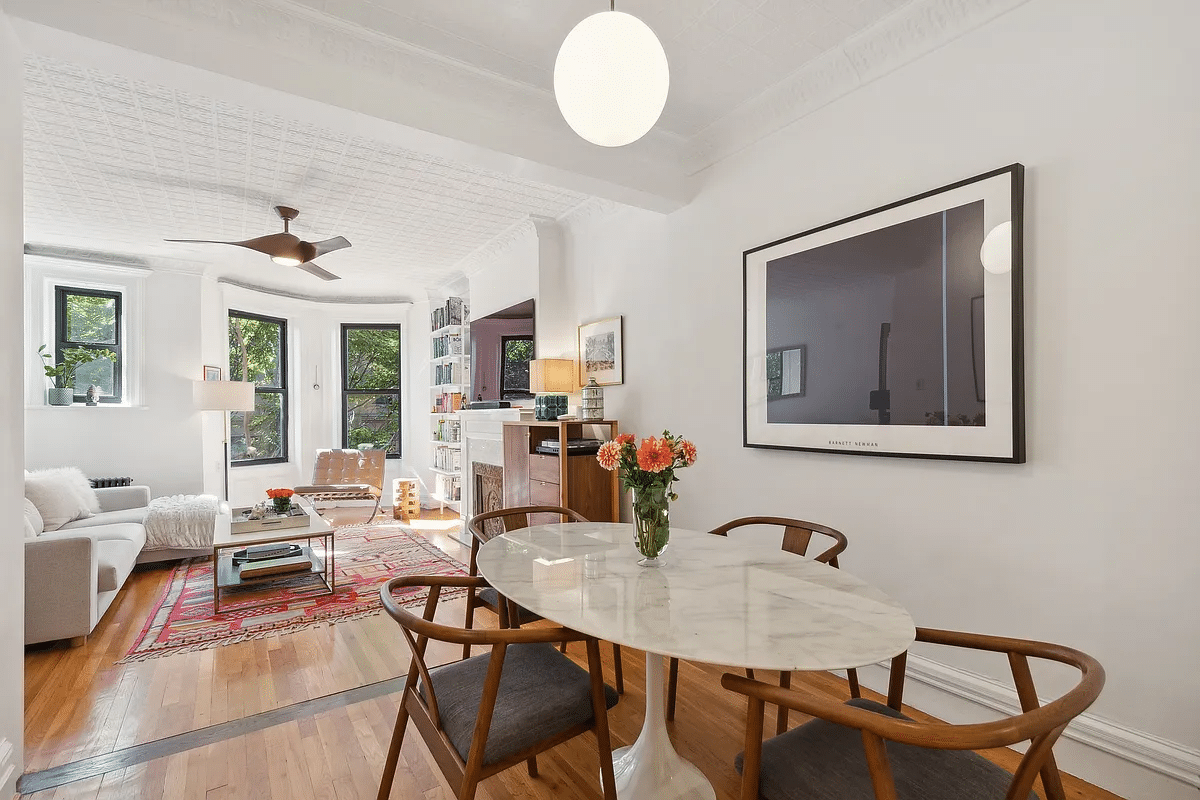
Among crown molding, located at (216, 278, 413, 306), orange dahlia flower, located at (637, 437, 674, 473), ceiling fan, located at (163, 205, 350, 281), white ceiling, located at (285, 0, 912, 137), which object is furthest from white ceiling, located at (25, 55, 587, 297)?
orange dahlia flower, located at (637, 437, 674, 473)

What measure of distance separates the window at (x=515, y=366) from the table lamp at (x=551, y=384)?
1.46ft

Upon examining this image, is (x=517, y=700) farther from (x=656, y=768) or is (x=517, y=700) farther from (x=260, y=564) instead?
(x=260, y=564)

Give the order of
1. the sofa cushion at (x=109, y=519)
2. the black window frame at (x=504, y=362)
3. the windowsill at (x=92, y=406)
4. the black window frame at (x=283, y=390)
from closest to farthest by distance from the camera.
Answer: the sofa cushion at (x=109, y=519) → the black window frame at (x=504, y=362) → the windowsill at (x=92, y=406) → the black window frame at (x=283, y=390)

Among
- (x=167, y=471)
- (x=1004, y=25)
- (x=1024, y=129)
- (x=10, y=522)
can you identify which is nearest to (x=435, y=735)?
(x=10, y=522)

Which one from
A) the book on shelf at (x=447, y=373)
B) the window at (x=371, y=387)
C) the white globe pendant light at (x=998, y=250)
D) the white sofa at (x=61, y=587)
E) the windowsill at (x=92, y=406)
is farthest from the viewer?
the window at (x=371, y=387)

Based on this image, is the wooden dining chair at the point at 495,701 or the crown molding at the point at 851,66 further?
the crown molding at the point at 851,66

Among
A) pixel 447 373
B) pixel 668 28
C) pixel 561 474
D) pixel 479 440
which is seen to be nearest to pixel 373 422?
pixel 447 373

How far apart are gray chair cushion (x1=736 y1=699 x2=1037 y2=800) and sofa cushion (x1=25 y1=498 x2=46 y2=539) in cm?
415

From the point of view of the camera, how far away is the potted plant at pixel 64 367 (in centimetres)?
516

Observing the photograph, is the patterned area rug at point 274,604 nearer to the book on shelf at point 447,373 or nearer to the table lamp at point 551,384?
the table lamp at point 551,384

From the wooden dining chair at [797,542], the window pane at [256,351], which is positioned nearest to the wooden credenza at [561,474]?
the wooden dining chair at [797,542]

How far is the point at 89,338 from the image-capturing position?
18.3ft

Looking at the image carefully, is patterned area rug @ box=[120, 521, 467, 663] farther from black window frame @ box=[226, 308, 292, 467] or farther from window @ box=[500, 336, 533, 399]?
black window frame @ box=[226, 308, 292, 467]

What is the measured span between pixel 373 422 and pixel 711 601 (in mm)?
7066
